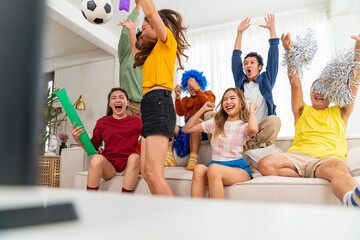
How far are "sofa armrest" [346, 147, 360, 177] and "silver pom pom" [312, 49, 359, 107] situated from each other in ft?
0.99

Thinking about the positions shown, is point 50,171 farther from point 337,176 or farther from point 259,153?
point 337,176

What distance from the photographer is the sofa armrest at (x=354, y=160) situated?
1.44 m

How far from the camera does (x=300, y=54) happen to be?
5.77ft

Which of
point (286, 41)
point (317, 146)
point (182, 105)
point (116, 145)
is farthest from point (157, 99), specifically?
point (182, 105)

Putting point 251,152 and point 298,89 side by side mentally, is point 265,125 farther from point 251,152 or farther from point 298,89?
point 298,89

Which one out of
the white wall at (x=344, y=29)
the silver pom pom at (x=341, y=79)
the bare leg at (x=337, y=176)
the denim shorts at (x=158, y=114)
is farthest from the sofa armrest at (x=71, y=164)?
the white wall at (x=344, y=29)

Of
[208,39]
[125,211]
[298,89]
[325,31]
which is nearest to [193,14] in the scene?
[208,39]

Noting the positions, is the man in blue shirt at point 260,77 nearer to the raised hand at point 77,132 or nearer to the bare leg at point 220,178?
the bare leg at point 220,178

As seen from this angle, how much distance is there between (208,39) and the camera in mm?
4211

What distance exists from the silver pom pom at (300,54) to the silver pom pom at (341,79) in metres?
0.15

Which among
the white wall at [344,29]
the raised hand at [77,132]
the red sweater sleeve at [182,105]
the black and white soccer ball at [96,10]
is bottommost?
the raised hand at [77,132]

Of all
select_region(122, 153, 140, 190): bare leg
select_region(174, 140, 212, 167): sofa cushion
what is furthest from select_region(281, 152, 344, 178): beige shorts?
select_region(122, 153, 140, 190): bare leg

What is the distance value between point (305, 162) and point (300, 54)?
2.55 ft

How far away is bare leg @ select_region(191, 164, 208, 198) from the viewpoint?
1.29 m
